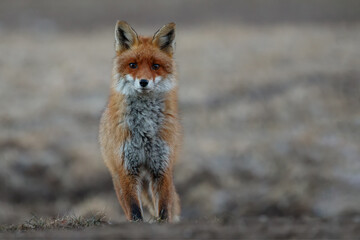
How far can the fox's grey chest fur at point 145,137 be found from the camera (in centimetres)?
776

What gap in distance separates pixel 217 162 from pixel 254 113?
3.58 m

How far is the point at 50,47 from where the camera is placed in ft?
86.6

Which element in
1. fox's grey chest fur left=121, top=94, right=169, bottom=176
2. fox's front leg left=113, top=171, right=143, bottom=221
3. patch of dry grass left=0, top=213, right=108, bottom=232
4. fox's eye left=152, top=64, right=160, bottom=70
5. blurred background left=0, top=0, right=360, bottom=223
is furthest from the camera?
blurred background left=0, top=0, right=360, bottom=223

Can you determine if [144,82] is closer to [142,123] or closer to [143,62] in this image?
[143,62]

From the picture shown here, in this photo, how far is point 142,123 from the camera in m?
7.84

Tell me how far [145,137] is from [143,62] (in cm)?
113

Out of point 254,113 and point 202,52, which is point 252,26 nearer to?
point 202,52

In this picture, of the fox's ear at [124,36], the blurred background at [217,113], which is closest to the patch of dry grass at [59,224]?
the blurred background at [217,113]

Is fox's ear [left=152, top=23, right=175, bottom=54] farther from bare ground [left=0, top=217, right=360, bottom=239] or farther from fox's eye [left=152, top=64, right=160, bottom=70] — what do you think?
bare ground [left=0, top=217, right=360, bottom=239]

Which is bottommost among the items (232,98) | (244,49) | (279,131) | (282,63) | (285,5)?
(279,131)

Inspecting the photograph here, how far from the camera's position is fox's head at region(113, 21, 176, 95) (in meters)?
7.53

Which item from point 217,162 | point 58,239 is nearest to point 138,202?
point 58,239

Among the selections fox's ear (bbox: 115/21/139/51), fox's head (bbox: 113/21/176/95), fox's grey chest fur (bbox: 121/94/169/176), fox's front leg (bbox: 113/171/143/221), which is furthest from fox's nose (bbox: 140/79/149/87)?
fox's front leg (bbox: 113/171/143/221)

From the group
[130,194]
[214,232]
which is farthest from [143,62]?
[214,232]
